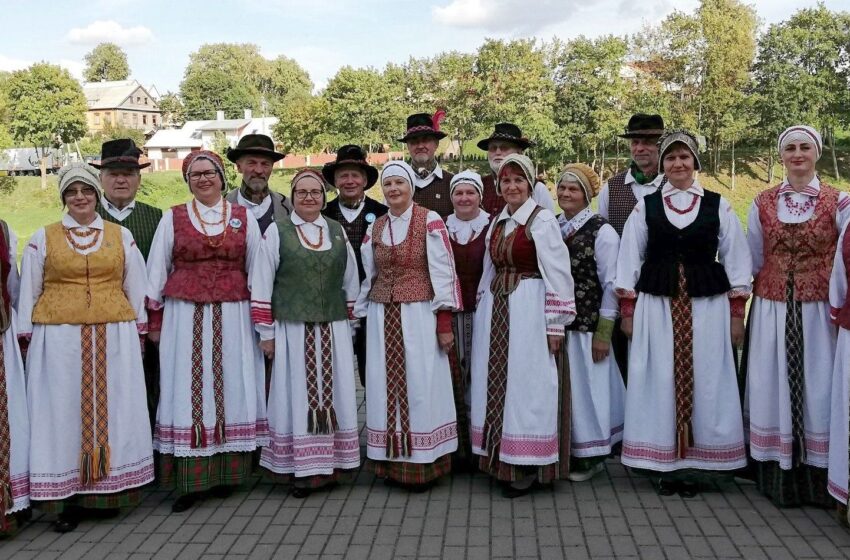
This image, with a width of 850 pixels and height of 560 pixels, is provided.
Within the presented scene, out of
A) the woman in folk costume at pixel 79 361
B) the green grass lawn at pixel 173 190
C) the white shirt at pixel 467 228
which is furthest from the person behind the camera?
the green grass lawn at pixel 173 190

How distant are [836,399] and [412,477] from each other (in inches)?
92.8

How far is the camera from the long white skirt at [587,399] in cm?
452

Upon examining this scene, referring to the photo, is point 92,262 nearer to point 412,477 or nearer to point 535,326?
point 412,477

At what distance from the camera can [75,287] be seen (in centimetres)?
404

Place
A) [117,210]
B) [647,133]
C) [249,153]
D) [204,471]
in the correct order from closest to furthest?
[204,471], [117,210], [647,133], [249,153]

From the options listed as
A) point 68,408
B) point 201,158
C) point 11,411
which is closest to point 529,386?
point 201,158

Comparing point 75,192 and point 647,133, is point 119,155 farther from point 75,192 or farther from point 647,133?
point 647,133

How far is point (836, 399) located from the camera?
3.88 m

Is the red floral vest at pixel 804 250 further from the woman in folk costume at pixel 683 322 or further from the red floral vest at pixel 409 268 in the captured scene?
the red floral vest at pixel 409 268

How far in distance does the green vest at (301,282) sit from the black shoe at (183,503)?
3.81 ft

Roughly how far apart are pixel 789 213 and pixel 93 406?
156 inches

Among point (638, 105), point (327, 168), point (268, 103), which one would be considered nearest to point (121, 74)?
point (268, 103)

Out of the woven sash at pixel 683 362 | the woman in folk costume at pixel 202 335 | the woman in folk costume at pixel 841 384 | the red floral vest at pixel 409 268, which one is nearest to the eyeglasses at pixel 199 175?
the woman in folk costume at pixel 202 335

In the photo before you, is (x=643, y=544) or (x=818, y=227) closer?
(x=643, y=544)
